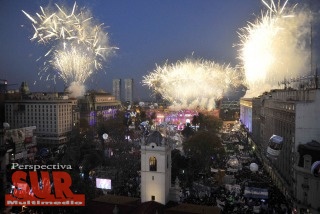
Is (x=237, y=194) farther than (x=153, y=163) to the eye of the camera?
Yes

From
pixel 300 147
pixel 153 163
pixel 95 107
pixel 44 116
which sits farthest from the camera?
pixel 95 107

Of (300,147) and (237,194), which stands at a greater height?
(300,147)

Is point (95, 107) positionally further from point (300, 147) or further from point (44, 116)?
point (300, 147)

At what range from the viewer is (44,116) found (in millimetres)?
86938

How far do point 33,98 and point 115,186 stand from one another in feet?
212

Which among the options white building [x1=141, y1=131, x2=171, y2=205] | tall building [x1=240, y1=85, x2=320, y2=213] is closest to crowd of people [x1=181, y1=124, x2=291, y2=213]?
tall building [x1=240, y1=85, x2=320, y2=213]

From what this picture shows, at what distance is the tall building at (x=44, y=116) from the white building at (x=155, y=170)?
197 feet

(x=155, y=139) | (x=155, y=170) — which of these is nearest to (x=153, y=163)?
(x=155, y=170)

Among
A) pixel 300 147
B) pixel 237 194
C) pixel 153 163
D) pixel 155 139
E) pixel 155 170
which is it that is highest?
pixel 155 139

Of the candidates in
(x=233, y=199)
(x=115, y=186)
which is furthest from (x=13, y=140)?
(x=233, y=199)

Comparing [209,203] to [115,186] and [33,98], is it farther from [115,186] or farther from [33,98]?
[33,98]

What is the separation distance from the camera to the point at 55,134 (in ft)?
276

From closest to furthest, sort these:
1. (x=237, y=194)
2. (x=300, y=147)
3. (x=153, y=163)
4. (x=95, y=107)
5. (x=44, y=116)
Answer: (x=153, y=163)
(x=300, y=147)
(x=237, y=194)
(x=44, y=116)
(x=95, y=107)

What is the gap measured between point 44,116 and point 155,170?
220ft
